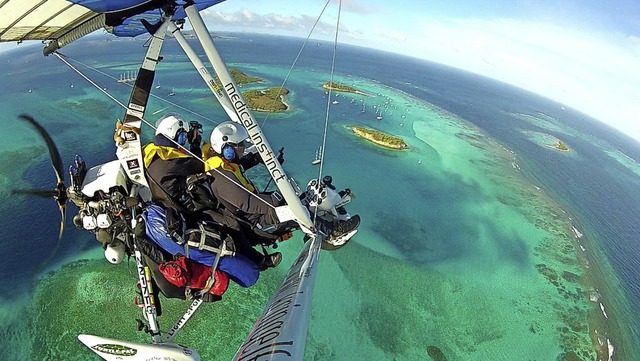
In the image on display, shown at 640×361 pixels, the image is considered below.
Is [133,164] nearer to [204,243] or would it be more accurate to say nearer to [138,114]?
[138,114]

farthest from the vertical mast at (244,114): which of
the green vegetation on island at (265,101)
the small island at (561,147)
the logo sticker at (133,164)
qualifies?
the small island at (561,147)

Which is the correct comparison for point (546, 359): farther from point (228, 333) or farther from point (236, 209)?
point (236, 209)

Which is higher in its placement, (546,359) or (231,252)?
(231,252)

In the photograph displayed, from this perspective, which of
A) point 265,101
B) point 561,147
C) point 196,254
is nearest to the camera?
point 196,254

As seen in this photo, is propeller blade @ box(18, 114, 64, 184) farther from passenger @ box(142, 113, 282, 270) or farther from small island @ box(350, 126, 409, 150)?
small island @ box(350, 126, 409, 150)

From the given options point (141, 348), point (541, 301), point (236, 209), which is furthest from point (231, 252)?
point (541, 301)

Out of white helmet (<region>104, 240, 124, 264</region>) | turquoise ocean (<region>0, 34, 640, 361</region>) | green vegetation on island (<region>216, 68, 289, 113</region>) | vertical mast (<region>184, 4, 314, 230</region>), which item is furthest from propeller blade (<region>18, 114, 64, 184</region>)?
green vegetation on island (<region>216, 68, 289, 113</region>)

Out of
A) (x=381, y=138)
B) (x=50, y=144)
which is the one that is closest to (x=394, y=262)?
(x=50, y=144)
